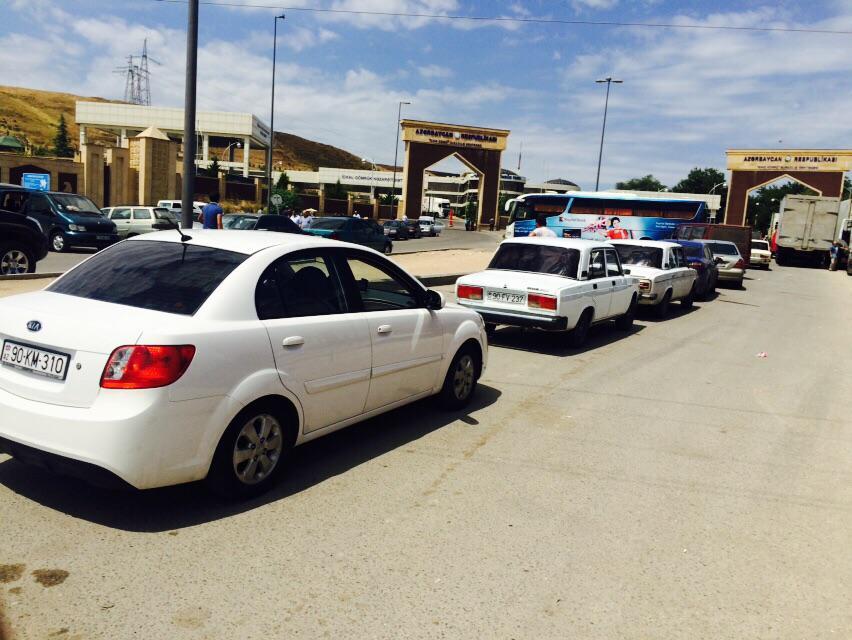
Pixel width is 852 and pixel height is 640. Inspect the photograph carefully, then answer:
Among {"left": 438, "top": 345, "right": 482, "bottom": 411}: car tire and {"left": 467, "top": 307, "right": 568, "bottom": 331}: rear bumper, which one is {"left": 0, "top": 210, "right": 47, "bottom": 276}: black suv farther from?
{"left": 438, "top": 345, "right": 482, "bottom": 411}: car tire

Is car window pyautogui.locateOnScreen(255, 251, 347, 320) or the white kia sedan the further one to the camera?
car window pyautogui.locateOnScreen(255, 251, 347, 320)

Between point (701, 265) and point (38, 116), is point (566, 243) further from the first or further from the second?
point (38, 116)

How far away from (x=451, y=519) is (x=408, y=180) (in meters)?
67.0

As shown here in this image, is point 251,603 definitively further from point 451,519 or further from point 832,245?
point 832,245

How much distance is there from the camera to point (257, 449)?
4.12 m

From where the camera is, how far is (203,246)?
4449 millimetres

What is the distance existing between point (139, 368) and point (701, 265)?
1685 cm

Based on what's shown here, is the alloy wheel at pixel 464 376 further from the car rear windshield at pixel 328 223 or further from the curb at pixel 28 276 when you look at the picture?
the car rear windshield at pixel 328 223

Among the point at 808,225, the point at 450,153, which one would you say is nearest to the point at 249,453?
the point at 808,225

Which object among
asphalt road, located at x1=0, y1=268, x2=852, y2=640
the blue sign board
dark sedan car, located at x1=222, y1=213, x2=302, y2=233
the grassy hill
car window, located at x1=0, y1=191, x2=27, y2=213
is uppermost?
the grassy hill

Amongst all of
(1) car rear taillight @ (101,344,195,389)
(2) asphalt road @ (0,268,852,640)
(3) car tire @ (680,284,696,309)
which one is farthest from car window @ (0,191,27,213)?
(3) car tire @ (680,284,696,309)

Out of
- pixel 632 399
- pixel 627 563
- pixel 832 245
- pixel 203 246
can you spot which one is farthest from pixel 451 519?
pixel 832 245

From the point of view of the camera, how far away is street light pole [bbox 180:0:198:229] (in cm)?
1153

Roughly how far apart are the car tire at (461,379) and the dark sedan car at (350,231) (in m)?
18.6
